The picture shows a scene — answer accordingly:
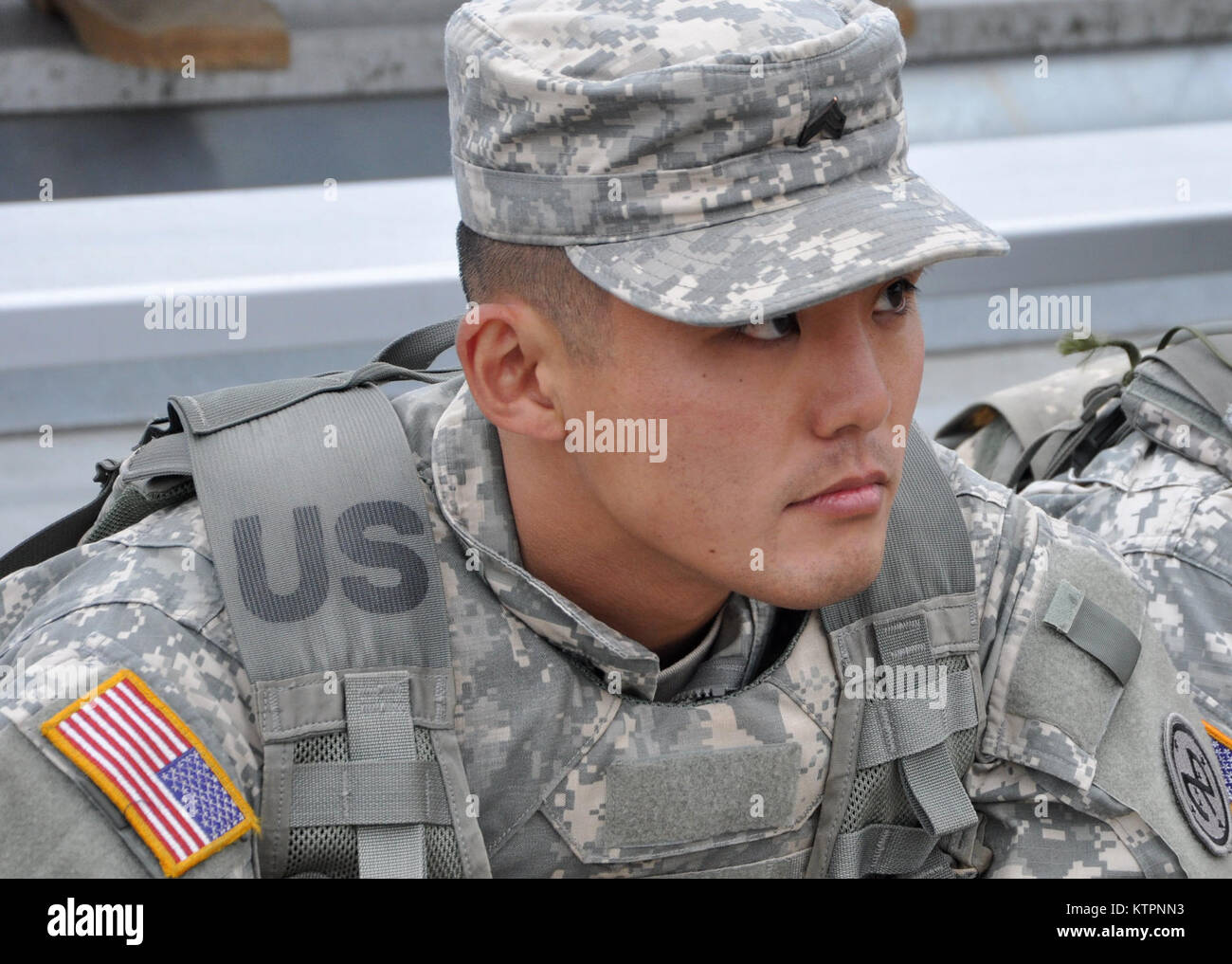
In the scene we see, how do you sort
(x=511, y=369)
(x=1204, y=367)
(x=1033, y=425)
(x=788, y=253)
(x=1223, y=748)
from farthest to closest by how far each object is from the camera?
(x=1033, y=425) < (x=1204, y=367) < (x=1223, y=748) < (x=511, y=369) < (x=788, y=253)

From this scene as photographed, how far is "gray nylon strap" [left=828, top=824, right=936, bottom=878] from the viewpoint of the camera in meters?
1.27

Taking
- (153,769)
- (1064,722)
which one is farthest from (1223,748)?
(153,769)

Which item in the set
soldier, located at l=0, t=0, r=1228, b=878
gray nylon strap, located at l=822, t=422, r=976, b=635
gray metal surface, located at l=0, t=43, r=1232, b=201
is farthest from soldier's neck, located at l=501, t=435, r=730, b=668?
gray metal surface, located at l=0, t=43, r=1232, b=201

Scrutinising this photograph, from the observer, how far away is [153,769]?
101 cm

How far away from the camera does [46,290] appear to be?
3396 mm

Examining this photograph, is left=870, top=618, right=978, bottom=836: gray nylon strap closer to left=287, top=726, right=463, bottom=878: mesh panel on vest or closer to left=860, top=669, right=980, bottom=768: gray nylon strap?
left=860, top=669, right=980, bottom=768: gray nylon strap

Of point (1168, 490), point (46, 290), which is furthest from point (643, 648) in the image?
point (46, 290)

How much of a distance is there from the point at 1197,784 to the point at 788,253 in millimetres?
646

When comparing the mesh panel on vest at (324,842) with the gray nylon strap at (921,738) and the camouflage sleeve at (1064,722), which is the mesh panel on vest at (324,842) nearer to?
the gray nylon strap at (921,738)

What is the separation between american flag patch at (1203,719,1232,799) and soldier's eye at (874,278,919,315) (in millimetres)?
580

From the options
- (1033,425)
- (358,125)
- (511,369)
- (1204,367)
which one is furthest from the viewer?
(358,125)

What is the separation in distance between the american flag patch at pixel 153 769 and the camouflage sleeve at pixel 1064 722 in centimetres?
66

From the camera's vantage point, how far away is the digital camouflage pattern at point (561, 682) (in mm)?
1095

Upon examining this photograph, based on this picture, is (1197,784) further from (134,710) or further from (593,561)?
(134,710)
